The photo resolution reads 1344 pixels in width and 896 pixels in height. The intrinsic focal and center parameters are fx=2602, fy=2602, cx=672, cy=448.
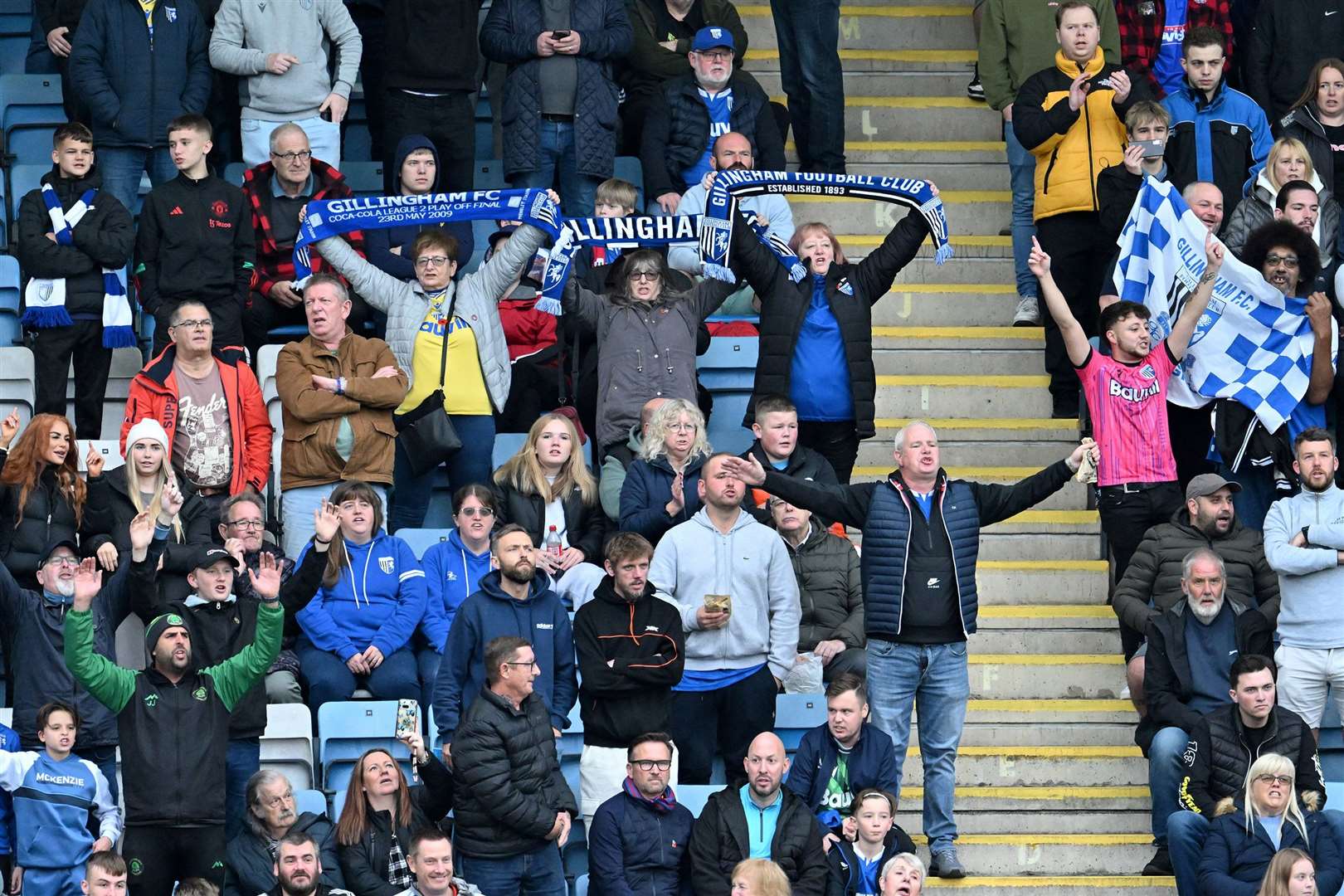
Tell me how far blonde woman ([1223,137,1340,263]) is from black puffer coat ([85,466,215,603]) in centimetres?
521

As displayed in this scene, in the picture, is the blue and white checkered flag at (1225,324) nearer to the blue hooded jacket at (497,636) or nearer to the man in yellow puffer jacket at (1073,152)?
the man in yellow puffer jacket at (1073,152)

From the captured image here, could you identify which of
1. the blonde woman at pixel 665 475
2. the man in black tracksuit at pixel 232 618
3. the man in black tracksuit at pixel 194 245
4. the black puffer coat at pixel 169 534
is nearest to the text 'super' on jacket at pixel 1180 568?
the blonde woman at pixel 665 475

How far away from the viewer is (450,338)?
1233 centimetres

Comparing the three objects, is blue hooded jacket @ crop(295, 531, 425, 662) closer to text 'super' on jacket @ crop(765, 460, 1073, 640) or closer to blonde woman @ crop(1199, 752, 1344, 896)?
text 'super' on jacket @ crop(765, 460, 1073, 640)

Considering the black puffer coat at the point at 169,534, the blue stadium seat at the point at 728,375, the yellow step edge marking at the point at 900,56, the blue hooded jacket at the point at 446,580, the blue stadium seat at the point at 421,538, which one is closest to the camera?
the black puffer coat at the point at 169,534

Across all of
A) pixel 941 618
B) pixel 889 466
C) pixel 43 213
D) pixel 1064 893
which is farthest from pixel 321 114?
pixel 1064 893

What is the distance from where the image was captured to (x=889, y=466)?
43.3 feet

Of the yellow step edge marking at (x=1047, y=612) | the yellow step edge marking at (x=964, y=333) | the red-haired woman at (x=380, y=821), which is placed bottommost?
the red-haired woman at (x=380, y=821)

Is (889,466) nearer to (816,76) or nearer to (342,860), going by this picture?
(816,76)

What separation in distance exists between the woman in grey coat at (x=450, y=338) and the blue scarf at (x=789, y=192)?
0.77 meters

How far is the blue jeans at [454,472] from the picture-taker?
40.2ft

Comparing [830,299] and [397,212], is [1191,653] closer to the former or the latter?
[830,299]

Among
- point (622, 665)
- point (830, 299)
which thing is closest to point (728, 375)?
point (830, 299)

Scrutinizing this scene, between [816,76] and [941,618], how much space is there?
4170mm
